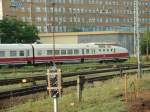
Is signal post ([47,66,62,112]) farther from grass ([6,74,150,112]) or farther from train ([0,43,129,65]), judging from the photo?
train ([0,43,129,65])

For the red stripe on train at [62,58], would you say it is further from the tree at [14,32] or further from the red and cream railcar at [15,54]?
the tree at [14,32]

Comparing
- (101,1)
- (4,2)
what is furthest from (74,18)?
(4,2)

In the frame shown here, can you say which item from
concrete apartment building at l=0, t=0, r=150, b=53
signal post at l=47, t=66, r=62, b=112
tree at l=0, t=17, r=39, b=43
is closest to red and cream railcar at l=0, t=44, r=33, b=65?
signal post at l=47, t=66, r=62, b=112

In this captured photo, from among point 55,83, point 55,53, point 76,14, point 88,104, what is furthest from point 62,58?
point 76,14

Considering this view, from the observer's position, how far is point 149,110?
49.4 feet

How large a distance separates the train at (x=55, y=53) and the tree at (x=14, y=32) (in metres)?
38.7

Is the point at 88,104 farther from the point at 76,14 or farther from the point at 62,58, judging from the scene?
the point at 76,14

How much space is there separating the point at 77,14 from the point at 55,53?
279 feet

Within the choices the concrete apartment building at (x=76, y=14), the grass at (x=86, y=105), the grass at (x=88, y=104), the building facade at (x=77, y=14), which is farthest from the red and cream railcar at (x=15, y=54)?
the building facade at (x=77, y=14)

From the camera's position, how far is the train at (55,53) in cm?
5419

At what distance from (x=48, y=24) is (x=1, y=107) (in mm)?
118661

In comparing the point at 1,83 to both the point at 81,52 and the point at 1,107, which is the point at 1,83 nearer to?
the point at 1,107

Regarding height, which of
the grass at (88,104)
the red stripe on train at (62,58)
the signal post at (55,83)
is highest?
the signal post at (55,83)

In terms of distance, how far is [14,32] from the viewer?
103188 mm
